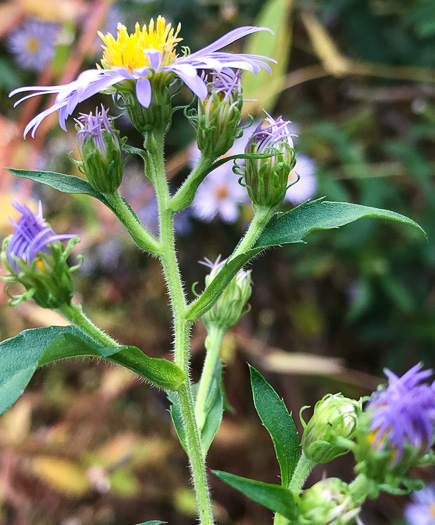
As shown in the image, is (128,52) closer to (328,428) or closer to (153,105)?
(153,105)

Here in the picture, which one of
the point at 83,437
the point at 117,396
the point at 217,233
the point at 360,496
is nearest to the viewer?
the point at 360,496

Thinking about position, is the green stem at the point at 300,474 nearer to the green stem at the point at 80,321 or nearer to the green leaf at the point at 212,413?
the green leaf at the point at 212,413

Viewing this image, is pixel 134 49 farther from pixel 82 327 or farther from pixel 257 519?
pixel 257 519

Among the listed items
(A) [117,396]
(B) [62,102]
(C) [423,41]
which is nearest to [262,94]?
(C) [423,41]

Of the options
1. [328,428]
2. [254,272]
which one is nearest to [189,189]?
[328,428]

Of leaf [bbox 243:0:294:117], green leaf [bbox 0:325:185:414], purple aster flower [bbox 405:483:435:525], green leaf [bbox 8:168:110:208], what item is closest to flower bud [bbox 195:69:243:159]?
green leaf [bbox 8:168:110:208]

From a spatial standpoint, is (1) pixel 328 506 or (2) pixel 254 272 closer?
(1) pixel 328 506
